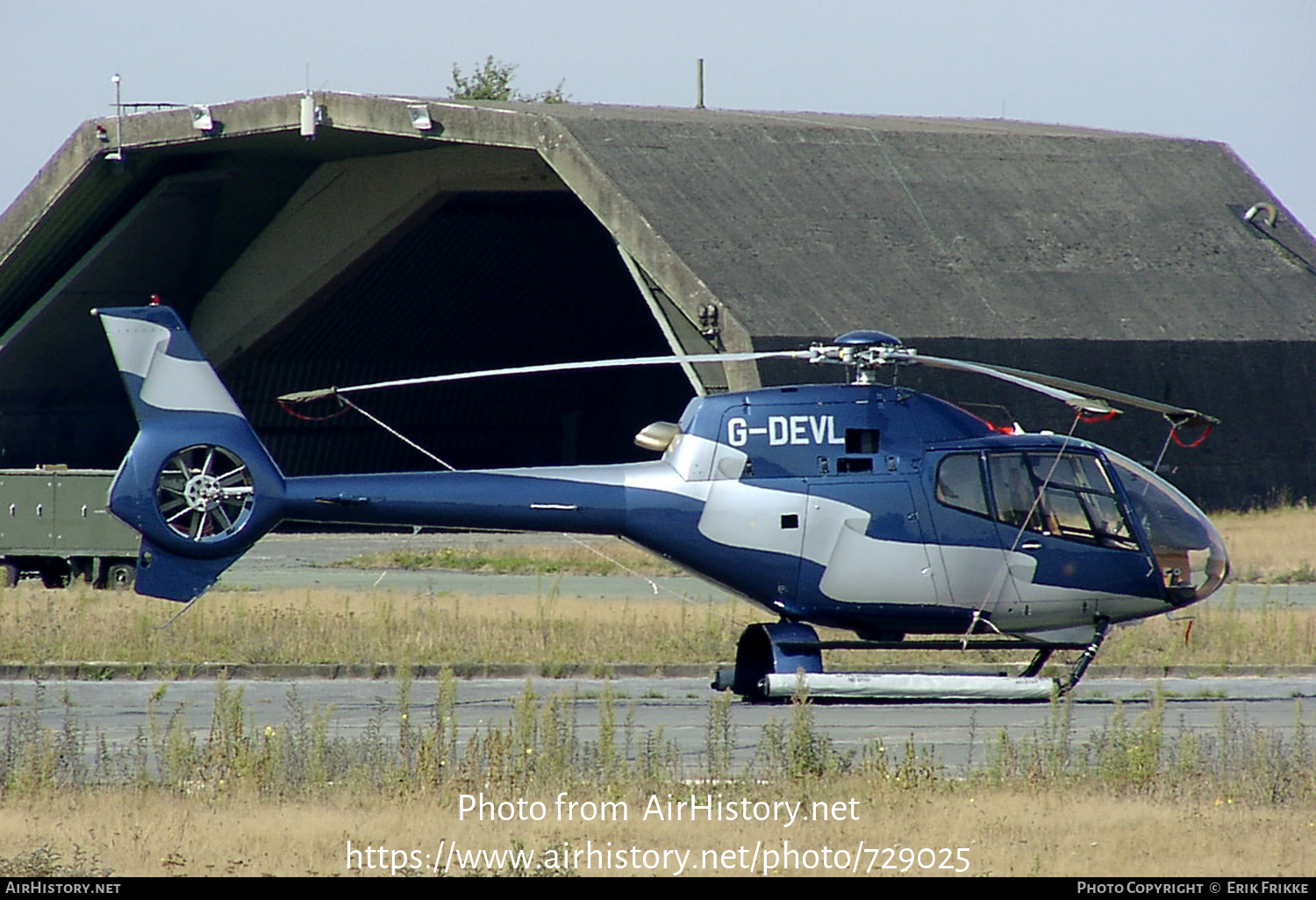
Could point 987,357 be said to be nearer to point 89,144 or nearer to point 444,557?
point 444,557

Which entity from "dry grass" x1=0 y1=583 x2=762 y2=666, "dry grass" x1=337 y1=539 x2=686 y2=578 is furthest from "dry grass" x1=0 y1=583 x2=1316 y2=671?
"dry grass" x1=337 y1=539 x2=686 y2=578

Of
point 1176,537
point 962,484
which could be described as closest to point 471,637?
point 962,484

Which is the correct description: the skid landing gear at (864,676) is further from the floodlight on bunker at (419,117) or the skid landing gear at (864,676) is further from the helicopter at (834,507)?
the floodlight on bunker at (419,117)

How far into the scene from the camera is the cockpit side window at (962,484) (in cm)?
1609

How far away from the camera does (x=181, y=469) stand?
53.5ft

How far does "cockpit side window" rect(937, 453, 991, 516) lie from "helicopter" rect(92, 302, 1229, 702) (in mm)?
16

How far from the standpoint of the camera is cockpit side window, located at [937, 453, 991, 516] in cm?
1609

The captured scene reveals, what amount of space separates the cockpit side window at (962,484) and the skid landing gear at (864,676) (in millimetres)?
1249

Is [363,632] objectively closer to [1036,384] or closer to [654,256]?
[1036,384]

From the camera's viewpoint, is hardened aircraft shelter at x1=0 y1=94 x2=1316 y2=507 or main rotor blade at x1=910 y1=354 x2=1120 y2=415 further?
hardened aircraft shelter at x1=0 y1=94 x2=1316 y2=507

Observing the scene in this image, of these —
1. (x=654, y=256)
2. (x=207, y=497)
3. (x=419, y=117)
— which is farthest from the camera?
(x=419, y=117)

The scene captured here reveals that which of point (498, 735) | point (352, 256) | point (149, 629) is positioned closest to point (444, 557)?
point (352, 256)

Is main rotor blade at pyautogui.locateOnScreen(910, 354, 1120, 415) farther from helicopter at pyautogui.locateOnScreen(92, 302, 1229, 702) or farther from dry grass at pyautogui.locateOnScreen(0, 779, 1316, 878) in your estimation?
dry grass at pyautogui.locateOnScreen(0, 779, 1316, 878)

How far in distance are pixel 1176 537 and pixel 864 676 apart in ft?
10.5
